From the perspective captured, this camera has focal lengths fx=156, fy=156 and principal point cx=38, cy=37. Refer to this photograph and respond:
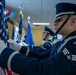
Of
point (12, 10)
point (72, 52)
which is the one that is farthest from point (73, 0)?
point (72, 52)

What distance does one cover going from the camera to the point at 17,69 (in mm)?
770

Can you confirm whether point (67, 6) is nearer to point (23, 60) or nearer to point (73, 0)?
point (23, 60)

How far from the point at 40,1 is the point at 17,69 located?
15.4 ft

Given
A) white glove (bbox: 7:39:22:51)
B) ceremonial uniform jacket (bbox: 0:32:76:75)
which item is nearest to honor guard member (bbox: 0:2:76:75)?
ceremonial uniform jacket (bbox: 0:32:76:75)

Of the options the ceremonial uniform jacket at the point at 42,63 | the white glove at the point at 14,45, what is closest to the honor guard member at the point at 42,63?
the ceremonial uniform jacket at the point at 42,63

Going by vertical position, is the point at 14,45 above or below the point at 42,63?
below

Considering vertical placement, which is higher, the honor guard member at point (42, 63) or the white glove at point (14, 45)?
the honor guard member at point (42, 63)

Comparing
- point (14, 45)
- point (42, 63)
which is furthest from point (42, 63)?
point (14, 45)

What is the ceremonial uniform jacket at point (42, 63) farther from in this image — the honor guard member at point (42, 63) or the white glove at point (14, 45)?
the white glove at point (14, 45)

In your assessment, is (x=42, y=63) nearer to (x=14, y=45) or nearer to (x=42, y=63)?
(x=42, y=63)

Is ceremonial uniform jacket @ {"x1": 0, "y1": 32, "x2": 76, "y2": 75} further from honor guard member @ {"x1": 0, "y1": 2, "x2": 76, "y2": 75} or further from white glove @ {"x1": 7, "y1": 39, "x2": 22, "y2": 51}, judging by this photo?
white glove @ {"x1": 7, "y1": 39, "x2": 22, "y2": 51}

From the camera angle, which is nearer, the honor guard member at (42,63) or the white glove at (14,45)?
the honor guard member at (42,63)

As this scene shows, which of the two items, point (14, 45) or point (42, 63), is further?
point (14, 45)

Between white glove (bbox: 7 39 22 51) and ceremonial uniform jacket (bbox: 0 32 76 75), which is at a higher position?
ceremonial uniform jacket (bbox: 0 32 76 75)
